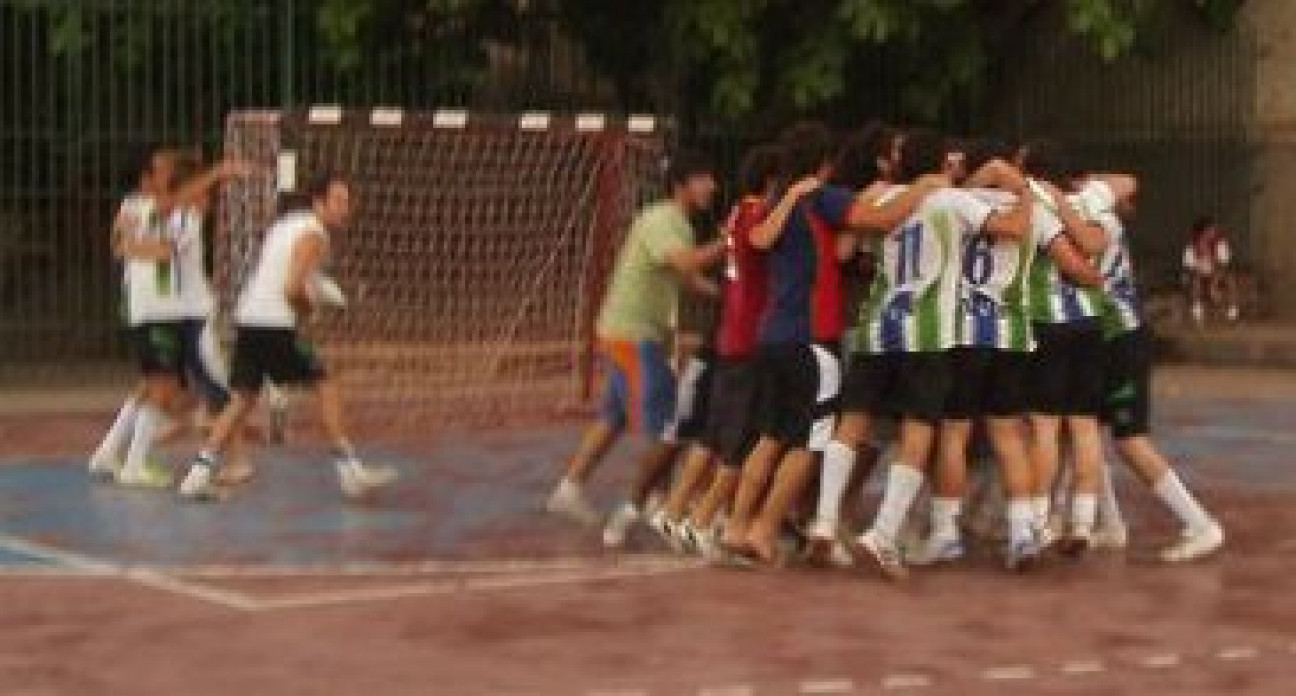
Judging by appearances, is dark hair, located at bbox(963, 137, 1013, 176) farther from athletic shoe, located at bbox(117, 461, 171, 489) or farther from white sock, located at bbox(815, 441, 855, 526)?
athletic shoe, located at bbox(117, 461, 171, 489)

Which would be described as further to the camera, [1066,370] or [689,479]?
[689,479]

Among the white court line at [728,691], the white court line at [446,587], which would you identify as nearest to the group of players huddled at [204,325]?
the white court line at [446,587]

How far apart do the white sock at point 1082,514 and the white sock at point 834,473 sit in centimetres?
102

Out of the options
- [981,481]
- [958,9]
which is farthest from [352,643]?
[958,9]

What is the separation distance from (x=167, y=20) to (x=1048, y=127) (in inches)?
415

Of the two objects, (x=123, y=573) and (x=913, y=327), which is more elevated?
(x=913, y=327)

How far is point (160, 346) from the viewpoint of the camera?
14.2m

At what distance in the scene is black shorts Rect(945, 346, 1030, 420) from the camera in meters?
11.0

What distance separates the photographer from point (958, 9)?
23.6 metres

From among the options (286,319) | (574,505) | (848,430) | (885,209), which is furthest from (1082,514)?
(286,319)

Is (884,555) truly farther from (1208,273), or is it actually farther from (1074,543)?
(1208,273)

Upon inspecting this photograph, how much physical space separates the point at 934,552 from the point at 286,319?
3.73 m

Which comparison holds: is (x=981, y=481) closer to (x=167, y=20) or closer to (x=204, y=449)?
(x=204, y=449)

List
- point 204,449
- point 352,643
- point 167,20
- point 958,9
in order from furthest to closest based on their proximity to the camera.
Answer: point 958,9, point 167,20, point 204,449, point 352,643
